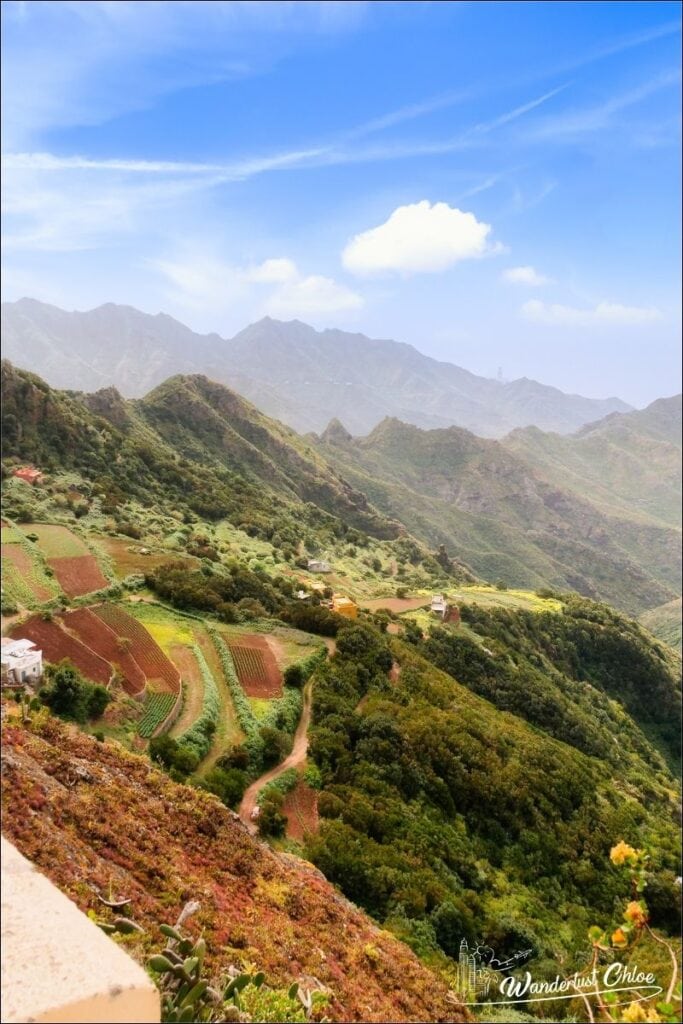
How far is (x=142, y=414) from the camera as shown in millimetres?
114375

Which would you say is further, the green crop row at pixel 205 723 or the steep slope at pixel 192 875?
the green crop row at pixel 205 723

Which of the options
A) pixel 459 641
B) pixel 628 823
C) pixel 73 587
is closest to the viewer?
pixel 628 823

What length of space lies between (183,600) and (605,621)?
181 ft

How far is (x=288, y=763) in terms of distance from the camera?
84.8 ft

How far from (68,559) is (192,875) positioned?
35.6 metres

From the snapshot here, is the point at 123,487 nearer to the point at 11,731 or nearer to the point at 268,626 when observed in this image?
the point at 268,626

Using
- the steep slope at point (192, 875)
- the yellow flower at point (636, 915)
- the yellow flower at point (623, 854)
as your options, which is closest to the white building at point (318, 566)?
the steep slope at point (192, 875)

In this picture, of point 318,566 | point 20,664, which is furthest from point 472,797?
point 318,566

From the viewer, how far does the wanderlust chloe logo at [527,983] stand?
187 inches

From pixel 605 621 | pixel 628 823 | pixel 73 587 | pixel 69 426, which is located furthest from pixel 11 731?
pixel 605 621

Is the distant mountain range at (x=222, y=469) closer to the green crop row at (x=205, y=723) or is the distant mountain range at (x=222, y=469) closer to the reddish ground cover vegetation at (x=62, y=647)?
the reddish ground cover vegetation at (x=62, y=647)

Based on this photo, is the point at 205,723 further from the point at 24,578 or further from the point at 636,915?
the point at 636,915

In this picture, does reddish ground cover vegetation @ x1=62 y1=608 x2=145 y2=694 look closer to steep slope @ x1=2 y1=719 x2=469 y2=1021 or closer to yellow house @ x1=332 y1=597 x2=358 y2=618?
steep slope @ x1=2 y1=719 x2=469 y2=1021

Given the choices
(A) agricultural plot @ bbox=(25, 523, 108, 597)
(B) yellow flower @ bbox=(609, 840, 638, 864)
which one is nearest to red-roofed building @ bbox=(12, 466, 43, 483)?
(A) agricultural plot @ bbox=(25, 523, 108, 597)
